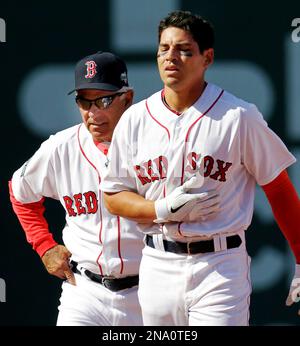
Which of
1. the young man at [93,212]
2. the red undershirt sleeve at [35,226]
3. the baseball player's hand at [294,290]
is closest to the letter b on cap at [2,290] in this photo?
the red undershirt sleeve at [35,226]

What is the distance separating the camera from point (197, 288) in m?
4.00

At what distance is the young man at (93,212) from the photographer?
4.61 m

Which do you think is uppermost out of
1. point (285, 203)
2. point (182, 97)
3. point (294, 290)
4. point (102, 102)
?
point (182, 97)

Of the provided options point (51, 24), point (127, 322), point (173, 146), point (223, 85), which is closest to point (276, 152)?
point (173, 146)

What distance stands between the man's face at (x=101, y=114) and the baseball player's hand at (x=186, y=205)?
711 mm

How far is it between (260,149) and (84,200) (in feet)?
3.07

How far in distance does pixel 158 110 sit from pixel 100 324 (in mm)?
998

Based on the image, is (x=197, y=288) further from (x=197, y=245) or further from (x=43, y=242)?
(x=43, y=242)

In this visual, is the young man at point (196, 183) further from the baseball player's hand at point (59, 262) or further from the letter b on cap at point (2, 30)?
the letter b on cap at point (2, 30)

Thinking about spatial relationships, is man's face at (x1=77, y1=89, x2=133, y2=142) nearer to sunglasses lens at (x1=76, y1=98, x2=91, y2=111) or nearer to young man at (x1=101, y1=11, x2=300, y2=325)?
sunglasses lens at (x1=76, y1=98, x2=91, y2=111)

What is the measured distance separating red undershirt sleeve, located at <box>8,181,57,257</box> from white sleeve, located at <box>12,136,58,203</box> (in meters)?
0.04

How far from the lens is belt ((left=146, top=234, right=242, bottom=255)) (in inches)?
158

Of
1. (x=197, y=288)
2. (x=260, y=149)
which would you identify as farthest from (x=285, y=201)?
(x=197, y=288)

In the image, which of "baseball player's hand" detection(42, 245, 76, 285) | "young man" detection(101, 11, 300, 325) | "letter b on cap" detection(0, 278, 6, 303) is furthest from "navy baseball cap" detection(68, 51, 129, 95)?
"letter b on cap" detection(0, 278, 6, 303)
